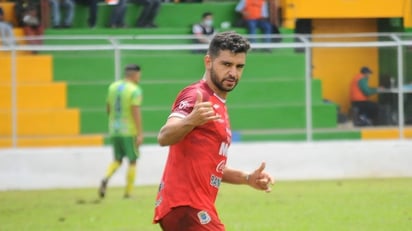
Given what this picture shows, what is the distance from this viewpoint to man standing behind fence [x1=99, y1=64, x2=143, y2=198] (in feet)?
57.3

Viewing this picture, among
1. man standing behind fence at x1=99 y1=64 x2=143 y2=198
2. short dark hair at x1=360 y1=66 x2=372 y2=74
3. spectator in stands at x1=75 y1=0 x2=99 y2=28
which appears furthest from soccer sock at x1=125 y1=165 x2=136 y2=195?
spectator in stands at x1=75 y1=0 x2=99 y2=28

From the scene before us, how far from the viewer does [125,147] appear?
58.1 ft

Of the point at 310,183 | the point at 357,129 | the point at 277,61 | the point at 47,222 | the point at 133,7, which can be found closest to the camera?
the point at 47,222

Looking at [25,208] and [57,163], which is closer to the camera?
[25,208]

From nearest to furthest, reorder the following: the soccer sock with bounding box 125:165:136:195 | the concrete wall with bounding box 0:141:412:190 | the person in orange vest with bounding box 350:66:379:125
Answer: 1. the soccer sock with bounding box 125:165:136:195
2. the concrete wall with bounding box 0:141:412:190
3. the person in orange vest with bounding box 350:66:379:125

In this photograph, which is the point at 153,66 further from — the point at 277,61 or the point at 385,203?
the point at 385,203

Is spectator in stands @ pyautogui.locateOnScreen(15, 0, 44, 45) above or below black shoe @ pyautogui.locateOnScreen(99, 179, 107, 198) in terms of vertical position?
above

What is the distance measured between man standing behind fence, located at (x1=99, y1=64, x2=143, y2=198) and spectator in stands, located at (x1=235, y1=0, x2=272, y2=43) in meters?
8.53

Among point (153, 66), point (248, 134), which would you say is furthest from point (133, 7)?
point (248, 134)

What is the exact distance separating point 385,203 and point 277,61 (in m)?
7.69

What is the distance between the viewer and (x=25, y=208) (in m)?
16.5

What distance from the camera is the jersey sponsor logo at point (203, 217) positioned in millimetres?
7113

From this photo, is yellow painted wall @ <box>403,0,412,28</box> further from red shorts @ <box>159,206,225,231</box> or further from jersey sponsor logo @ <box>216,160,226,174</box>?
red shorts @ <box>159,206,225,231</box>

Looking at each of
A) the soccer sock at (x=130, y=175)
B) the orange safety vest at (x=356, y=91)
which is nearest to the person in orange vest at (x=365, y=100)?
the orange safety vest at (x=356, y=91)
